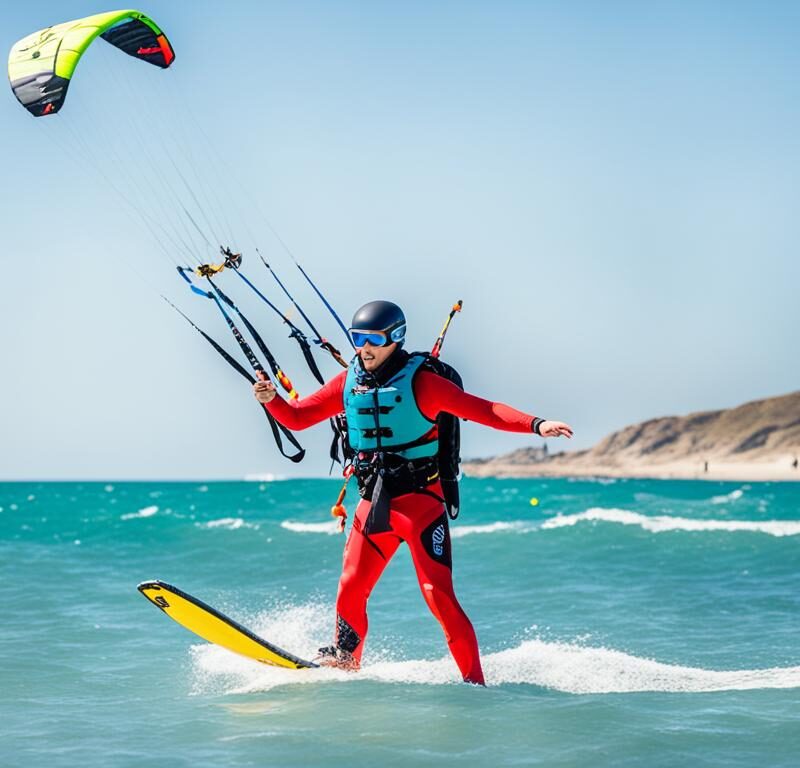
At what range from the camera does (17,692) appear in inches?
289

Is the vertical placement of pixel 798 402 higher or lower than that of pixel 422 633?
higher

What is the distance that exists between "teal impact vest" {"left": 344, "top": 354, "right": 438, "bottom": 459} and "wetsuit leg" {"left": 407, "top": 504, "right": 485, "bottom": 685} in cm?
43

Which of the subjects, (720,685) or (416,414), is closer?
(416,414)

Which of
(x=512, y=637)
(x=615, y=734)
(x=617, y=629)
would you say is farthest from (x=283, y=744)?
(x=617, y=629)

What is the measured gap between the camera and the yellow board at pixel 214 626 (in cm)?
690

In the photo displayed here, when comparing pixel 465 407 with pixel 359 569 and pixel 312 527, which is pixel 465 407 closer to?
pixel 359 569

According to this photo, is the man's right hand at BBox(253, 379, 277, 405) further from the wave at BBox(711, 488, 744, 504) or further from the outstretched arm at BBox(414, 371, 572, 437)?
the wave at BBox(711, 488, 744, 504)

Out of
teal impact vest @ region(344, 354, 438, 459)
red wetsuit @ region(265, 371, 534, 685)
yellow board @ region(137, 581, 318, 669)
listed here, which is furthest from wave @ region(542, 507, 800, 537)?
teal impact vest @ region(344, 354, 438, 459)

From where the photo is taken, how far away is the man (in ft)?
21.2

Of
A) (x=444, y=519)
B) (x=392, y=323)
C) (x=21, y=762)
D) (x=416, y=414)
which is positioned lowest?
(x=21, y=762)

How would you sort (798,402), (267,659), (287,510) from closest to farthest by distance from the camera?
(267,659) < (287,510) < (798,402)

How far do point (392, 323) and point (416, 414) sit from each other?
55cm

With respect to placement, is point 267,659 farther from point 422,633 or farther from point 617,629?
point 617,629

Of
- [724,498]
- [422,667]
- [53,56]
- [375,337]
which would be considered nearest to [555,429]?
[375,337]
